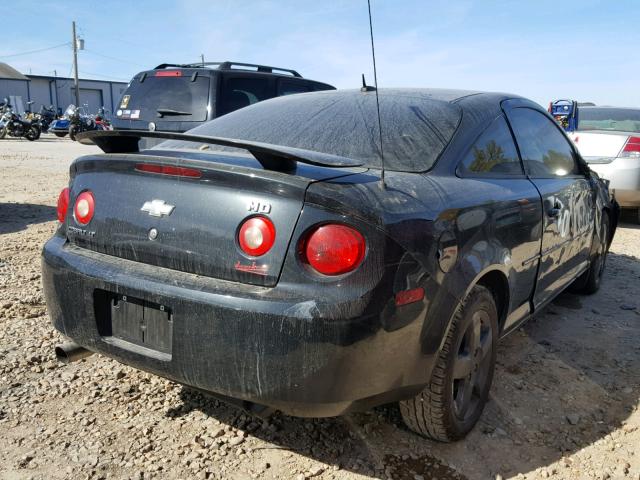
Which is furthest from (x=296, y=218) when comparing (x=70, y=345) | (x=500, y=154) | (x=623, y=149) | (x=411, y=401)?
(x=623, y=149)

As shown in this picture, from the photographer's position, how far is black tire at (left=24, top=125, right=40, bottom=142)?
77.4 feet

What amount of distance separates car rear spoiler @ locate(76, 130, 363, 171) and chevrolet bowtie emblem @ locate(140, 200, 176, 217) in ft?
0.81

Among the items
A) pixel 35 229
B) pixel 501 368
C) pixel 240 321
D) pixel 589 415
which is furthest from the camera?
pixel 35 229

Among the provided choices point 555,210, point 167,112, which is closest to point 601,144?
point 555,210

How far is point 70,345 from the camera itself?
95.3 inches

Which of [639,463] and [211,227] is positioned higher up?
[211,227]

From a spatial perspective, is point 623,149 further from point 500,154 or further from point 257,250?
point 257,250

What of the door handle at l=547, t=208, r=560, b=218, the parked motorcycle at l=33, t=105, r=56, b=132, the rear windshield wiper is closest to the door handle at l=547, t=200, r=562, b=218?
the door handle at l=547, t=208, r=560, b=218

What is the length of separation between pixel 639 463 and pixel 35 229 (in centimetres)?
607

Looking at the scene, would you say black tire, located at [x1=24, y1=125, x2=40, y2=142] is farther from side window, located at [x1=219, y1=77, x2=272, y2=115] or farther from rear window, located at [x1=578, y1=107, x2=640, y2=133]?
rear window, located at [x1=578, y1=107, x2=640, y2=133]

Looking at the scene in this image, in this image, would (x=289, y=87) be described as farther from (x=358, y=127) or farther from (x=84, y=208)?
(x=84, y=208)

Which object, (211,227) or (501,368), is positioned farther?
(501,368)

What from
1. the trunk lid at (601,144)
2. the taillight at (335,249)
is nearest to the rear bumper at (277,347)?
the taillight at (335,249)

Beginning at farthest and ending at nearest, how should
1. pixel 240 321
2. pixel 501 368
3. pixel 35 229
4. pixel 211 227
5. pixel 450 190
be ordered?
pixel 35 229
pixel 501 368
pixel 450 190
pixel 211 227
pixel 240 321
